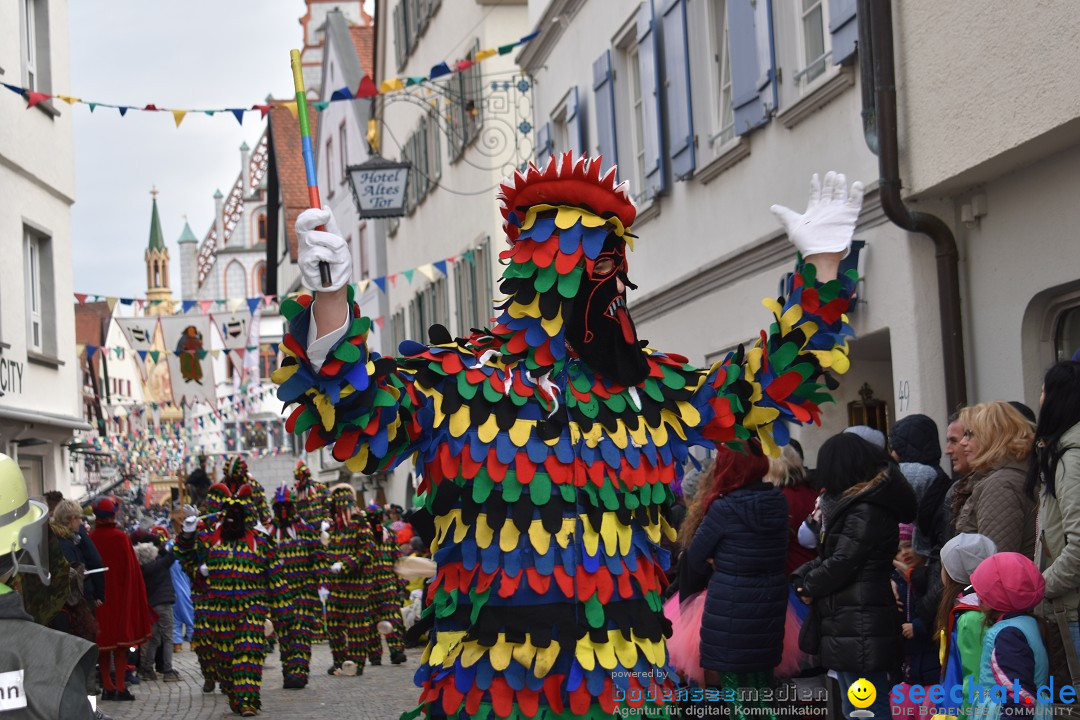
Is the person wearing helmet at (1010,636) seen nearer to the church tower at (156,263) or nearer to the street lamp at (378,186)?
the street lamp at (378,186)

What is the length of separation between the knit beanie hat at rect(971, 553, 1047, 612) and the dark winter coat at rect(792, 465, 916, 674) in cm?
120

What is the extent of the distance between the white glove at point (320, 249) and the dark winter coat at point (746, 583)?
3622 mm

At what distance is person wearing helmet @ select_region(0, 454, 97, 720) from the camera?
313 cm

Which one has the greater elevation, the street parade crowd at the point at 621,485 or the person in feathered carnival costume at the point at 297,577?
the street parade crowd at the point at 621,485

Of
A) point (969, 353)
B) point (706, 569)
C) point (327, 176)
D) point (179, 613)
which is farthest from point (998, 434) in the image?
point (327, 176)

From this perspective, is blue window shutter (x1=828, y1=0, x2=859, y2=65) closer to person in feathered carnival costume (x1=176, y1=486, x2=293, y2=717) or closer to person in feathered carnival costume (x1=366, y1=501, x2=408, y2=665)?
person in feathered carnival costume (x1=176, y1=486, x2=293, y2=717)

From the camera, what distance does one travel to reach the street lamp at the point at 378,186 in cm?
1988

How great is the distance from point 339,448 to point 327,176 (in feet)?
122

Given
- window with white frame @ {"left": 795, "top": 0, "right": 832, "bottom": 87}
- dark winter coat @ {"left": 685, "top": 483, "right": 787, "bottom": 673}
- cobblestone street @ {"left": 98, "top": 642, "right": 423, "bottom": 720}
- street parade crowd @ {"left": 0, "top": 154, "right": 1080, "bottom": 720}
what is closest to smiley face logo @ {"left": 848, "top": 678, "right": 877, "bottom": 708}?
street parade crowd @ {"left": 0, "top": 154, "right": 1080, "bottom": 720}

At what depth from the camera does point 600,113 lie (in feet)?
53.2

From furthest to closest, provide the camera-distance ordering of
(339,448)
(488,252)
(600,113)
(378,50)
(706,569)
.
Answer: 1. (378,50)
2. (488,252)
3. (600,113)
4. (706,569)
5. (339,448)

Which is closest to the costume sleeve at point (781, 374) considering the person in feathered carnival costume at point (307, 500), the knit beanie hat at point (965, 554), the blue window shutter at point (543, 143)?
the knit beanie hat at point (965, 554)

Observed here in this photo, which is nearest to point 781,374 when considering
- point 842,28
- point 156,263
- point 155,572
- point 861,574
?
point 861,574

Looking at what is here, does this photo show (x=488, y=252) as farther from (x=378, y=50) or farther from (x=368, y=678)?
(x=378, y=50)
